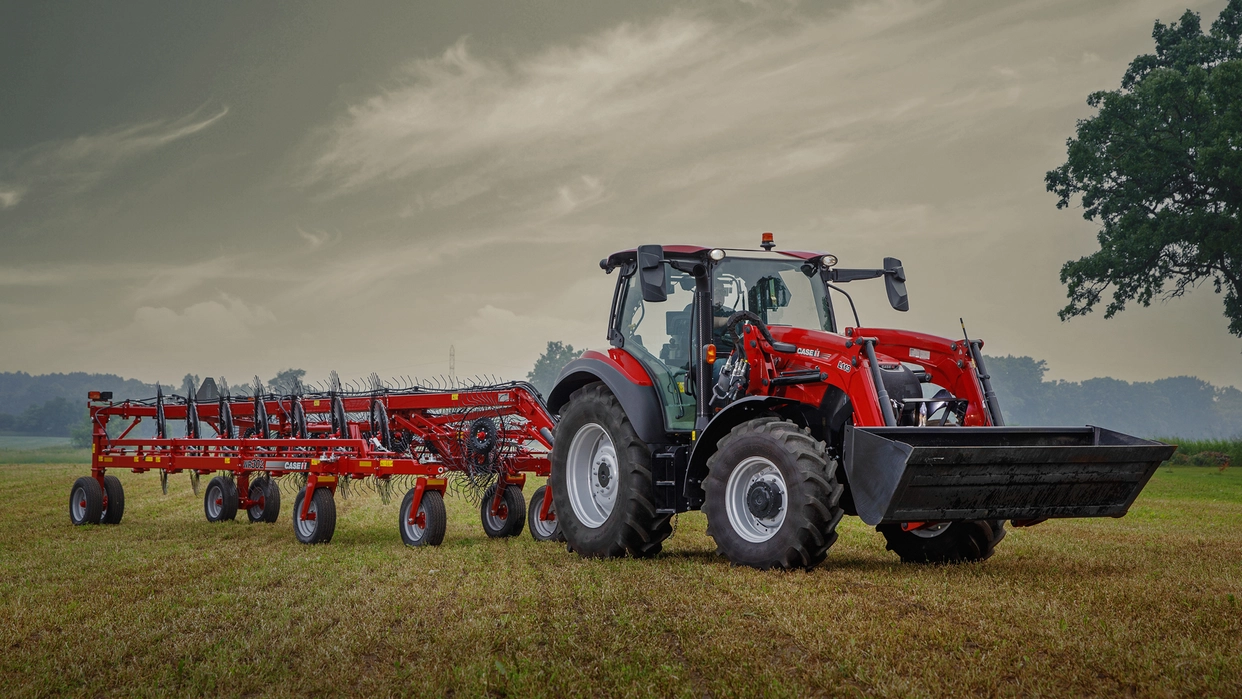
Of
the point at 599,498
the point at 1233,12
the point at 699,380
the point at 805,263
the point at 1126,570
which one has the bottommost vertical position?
the point at 1126,570

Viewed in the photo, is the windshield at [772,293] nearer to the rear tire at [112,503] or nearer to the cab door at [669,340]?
the cab door at [669,340]

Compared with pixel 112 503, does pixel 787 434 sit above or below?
above

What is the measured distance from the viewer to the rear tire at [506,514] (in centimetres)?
1191

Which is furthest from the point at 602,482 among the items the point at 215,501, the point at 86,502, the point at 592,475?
the point at 86,502

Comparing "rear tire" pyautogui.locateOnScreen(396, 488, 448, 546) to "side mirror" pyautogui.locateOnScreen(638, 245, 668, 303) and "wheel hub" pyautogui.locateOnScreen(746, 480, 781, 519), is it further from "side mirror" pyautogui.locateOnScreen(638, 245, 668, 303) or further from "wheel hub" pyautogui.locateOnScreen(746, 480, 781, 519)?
"wheel hub" pyautogui.locateOnScreen(746, 480, 781, 519)

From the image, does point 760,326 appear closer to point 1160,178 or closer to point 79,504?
point 79,504

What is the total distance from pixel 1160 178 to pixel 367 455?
26.7 metres

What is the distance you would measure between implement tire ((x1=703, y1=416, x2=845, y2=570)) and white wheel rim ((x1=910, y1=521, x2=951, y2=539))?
4.95 feet

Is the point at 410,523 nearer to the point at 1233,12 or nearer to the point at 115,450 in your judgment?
the point at 115,450

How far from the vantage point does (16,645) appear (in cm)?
611

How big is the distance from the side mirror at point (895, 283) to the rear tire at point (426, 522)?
15.9 feet

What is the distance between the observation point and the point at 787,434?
7.59m

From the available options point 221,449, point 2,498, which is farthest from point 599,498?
point 2,498

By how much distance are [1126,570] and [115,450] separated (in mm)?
13233
